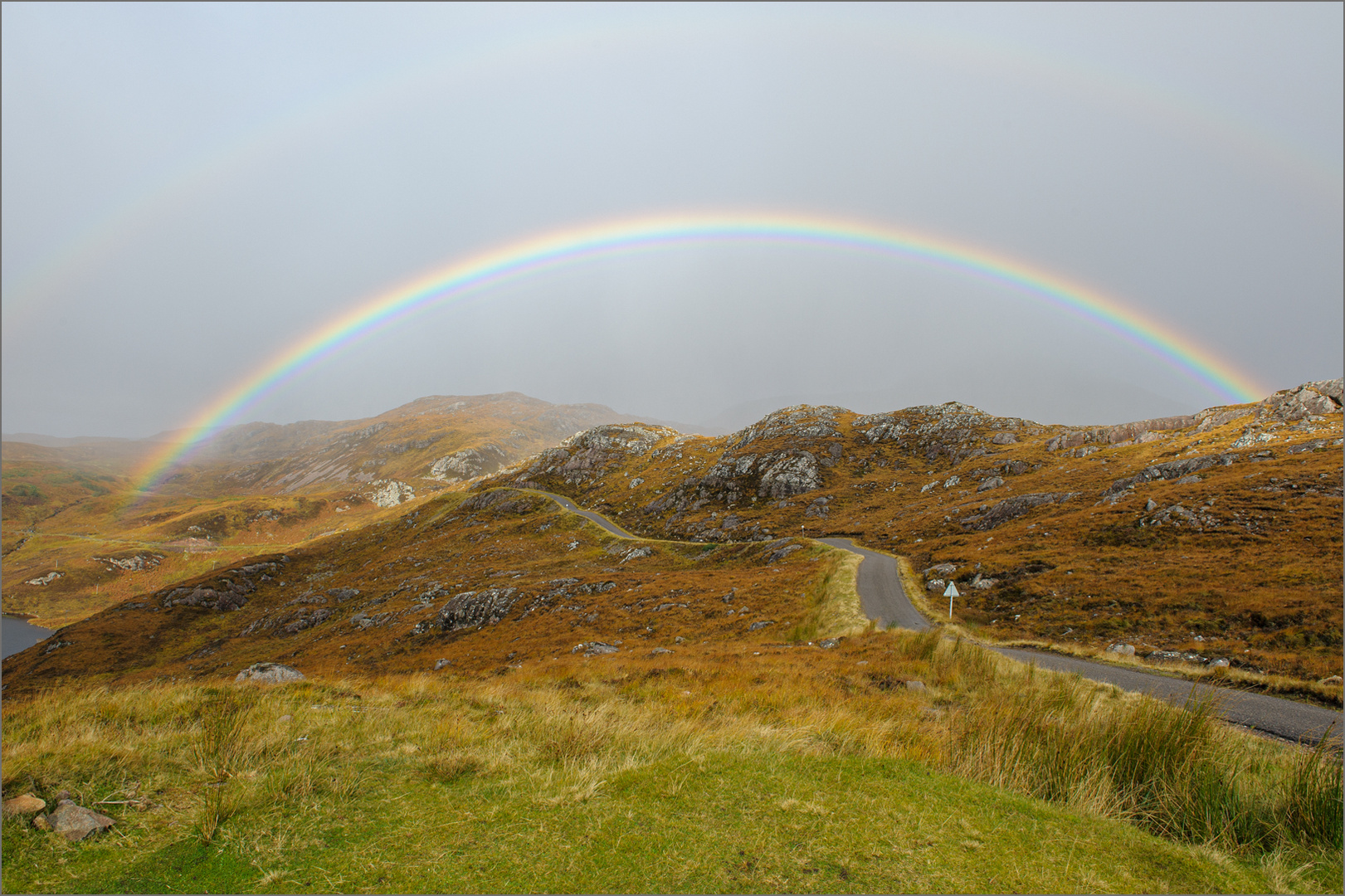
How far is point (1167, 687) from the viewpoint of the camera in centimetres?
1627

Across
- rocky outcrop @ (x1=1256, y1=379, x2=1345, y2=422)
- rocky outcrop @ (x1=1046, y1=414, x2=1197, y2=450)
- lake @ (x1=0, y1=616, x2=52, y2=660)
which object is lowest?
lake @ (x1=0, y1=616, x2=52, y2=660)

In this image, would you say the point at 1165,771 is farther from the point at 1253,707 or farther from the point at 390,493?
the point at 390,493

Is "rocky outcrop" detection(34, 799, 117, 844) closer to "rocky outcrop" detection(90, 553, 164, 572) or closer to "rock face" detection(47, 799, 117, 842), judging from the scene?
"rock face" detection(47, 799, 117, 842)

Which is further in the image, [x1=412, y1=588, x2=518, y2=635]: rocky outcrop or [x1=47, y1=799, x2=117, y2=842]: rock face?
[x1=412, y1=588, x2=518, y2=635]: rocky outcrop

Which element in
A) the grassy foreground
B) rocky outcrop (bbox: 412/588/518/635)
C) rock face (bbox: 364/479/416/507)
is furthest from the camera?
rock face (bbox: 364/479/416/507)

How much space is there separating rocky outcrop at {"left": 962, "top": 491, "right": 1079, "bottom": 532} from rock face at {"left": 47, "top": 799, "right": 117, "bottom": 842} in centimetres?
5745

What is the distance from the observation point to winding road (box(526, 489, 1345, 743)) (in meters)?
12.4

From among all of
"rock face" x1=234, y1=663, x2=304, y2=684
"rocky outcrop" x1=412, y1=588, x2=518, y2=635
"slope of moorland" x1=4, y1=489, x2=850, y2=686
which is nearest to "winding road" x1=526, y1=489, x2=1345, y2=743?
"slope of moorland" x1=4, y1=489, x2=850, y2=686

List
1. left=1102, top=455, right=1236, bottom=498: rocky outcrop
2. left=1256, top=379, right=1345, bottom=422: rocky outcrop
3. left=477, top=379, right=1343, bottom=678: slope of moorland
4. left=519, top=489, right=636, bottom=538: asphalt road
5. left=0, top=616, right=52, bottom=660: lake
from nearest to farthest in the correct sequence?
left=477, top=379, right=1343, bottom=678: slope of moorland → left=1102, top=455, right=1236, bottom=498: rocky outcrop → left=1256, top=379, right=1345, bottom=422: rocky outcrop → left=519, top=489, right=636, bottom=538: asphalt road → left=0, top=616, right=52, bottom=660: lake

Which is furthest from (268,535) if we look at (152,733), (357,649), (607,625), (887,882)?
(887,882)

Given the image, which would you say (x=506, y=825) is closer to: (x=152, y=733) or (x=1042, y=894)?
(x=1042, y=894)

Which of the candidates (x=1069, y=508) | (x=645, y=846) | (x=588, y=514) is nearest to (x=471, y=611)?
(x=588, y=514)

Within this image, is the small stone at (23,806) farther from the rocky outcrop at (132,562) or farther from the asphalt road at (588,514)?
the rocky outcrop at (132,562)

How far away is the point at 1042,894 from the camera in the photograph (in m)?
4.36
